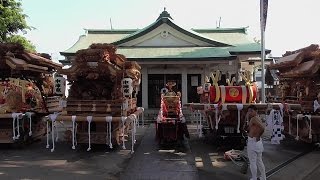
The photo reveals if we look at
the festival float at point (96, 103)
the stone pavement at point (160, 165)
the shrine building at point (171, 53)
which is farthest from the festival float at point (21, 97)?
the shrine building at point (171, 53)

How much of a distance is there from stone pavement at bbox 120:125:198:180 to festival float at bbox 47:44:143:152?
95 centimetres

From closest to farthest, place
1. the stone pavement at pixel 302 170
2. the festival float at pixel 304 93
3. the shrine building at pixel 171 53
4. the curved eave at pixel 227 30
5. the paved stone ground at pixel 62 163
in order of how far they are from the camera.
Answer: the stone pavement at pixel 302 170 → the paved stone ground at pixel 62 163 → the festival float at pixel 304 93 → the shrine building at pixel 171 53 → the curved eave at pixel 227 30

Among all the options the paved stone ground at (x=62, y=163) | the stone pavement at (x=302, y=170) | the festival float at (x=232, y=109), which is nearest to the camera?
the stone pavement at (x=302, y=170)

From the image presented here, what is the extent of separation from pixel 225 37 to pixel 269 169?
18.4m

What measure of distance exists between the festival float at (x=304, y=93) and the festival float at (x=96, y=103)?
213 inches

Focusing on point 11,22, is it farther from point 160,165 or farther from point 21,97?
point 160,165

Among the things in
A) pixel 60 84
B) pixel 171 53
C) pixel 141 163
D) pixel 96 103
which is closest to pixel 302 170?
pixel 141 163

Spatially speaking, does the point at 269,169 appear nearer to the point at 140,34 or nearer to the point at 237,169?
the point at 237,169

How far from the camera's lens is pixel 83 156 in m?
12.1

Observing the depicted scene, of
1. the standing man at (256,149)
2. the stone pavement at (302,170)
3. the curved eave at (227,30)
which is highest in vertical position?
the curved eave at (227,30)

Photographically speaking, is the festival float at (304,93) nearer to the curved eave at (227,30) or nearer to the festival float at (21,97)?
the festival float at (21,97)

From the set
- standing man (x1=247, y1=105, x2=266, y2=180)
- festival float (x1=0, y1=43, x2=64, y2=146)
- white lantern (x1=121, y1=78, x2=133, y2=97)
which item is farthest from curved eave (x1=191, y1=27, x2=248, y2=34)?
standing man (x1=247, y1=105, x2=266, y2=180)

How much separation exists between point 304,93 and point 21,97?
993 cm

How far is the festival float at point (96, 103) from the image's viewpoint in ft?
41.6
